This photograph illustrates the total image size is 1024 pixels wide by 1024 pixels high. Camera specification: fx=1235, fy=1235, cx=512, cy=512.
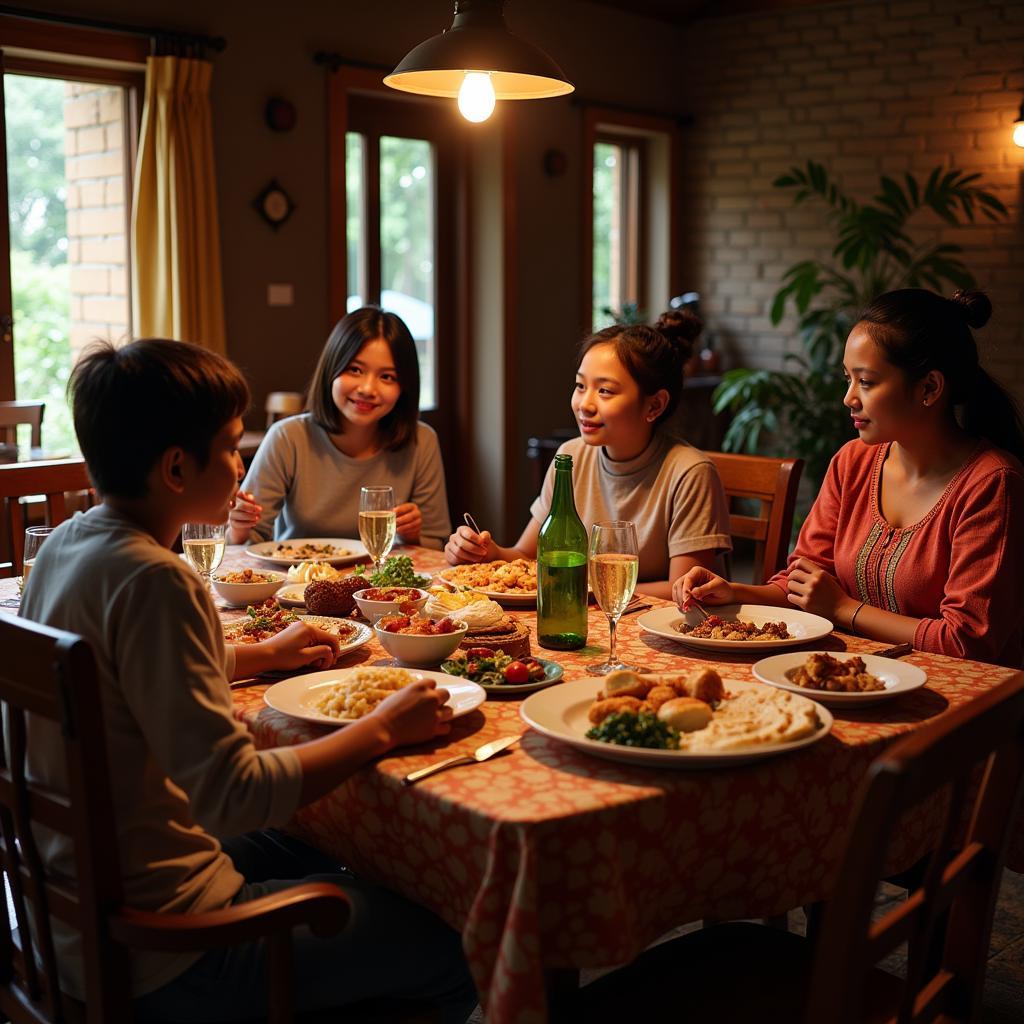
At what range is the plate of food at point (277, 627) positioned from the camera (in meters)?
1.85

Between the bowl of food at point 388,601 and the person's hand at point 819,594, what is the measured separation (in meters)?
0.64

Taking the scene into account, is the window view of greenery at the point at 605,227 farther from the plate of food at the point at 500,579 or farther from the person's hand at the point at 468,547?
the plate of food at the point at 500,579

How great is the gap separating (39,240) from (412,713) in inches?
147

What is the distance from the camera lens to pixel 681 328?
2600 mm

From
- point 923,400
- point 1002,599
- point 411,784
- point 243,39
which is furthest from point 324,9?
point 411,784

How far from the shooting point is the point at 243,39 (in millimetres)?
4887

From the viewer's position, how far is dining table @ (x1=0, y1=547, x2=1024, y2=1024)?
1.24 m

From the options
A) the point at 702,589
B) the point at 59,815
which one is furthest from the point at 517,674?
the point at 59,815

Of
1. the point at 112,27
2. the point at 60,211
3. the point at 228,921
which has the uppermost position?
the point at 112,27

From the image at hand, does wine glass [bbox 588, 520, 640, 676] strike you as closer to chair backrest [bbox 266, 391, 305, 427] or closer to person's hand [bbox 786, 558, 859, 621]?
person's hand [bbox 786, 558, 859, 621]

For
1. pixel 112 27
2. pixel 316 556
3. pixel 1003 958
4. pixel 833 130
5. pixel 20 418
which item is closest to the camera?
pixel 1003 958

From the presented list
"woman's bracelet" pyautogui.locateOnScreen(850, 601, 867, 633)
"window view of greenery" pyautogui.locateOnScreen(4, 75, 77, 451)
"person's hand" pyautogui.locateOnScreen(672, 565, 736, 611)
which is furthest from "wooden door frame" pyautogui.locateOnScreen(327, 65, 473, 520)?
"woman's bracelet" pyautogui.locateOnScreen(850, 601, 867, 633)

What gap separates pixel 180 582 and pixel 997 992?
5.85 ft

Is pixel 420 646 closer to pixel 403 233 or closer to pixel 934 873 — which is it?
pixel 934 873
